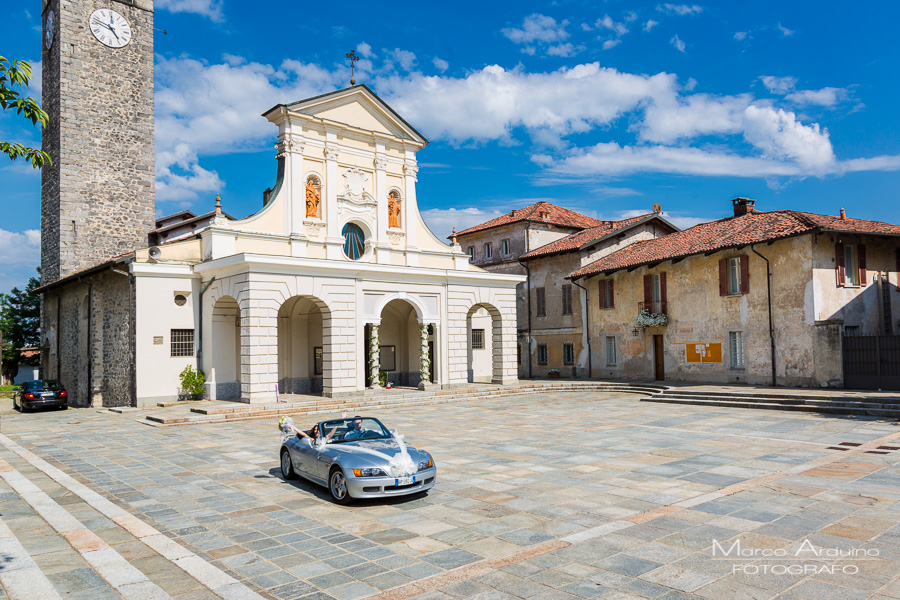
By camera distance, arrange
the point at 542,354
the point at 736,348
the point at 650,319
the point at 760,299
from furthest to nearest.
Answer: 1. the point at 542,354
2. the point at 650,319
3. the point at 736,348
4. the point at 760,299

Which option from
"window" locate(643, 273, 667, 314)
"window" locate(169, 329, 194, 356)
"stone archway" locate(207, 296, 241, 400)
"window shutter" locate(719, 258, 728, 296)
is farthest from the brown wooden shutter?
"window" locate(169, 329, 194, 356)

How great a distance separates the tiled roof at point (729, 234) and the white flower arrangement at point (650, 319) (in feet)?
8.20

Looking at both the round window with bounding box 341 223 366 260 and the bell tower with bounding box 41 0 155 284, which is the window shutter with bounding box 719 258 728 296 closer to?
the round window with bounding box 341 223 366 260

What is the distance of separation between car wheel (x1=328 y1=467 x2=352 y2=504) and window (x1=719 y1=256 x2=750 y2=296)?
74.1ft

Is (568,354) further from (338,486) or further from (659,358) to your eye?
(338,486)

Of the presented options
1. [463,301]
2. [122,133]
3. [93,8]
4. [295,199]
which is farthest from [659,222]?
[93,8]

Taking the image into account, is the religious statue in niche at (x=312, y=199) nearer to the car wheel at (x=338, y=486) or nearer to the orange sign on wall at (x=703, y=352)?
the car wheel at (x=338, y=486)

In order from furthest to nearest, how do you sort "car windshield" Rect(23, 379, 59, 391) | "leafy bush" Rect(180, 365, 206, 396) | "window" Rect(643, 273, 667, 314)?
"window" Rect(643, 273, 667, 314) → "car windshield" Rect(23, 379, 59, 391) → "leafy bush" Rect(180, 365, 206, 396)

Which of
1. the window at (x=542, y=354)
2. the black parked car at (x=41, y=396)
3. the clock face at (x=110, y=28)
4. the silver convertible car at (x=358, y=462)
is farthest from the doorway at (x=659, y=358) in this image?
the clock face at (x=110, y=28)

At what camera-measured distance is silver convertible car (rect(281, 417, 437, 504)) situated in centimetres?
940

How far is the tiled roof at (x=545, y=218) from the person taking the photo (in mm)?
42344

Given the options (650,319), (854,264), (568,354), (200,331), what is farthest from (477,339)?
(854,264)

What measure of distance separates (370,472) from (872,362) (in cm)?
2107

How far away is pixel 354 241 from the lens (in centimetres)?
2772
